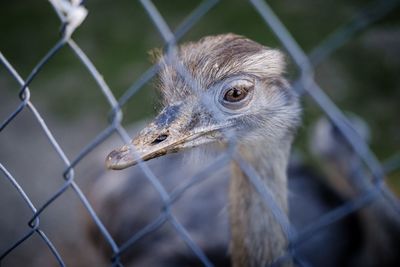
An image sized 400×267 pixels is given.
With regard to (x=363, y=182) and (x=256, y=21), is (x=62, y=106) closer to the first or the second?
(x=256, y=21)

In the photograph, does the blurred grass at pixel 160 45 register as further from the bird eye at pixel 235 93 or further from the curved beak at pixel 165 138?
the curved beak at pixel 165 138

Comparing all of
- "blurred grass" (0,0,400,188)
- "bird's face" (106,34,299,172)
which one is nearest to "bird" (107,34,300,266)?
"bird's face" (106,34,299,172)

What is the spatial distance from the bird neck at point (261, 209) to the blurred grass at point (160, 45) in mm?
1912

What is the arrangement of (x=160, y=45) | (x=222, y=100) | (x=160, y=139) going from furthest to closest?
1. (x=160, y=45)
2. (x=222, y=100)
3. (x=160, y=139)

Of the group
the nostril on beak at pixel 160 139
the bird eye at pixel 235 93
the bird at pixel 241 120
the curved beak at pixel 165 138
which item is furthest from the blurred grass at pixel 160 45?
the nostril on beak at pixel 160 139

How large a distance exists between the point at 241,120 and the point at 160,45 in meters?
2.77

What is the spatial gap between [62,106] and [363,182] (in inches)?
93.6

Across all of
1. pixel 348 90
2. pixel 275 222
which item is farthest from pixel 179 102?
pixel 348 90

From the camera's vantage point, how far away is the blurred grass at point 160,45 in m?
3.63

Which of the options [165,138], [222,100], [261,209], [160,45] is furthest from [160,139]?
[160,45]

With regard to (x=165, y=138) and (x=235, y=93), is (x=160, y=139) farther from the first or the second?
(x=235, y=93)

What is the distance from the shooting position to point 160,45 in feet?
13.5

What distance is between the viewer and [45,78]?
3.98 m

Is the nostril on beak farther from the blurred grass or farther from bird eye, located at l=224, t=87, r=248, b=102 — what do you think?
the blurred grass
